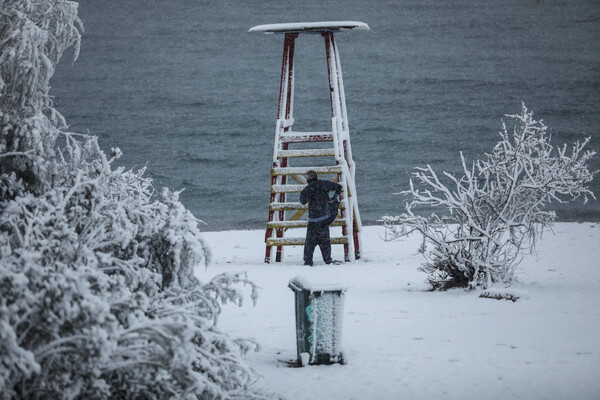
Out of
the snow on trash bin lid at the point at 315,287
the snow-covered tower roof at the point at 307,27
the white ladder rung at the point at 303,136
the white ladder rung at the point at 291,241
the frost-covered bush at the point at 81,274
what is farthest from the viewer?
the white ladder rung at the point at 303,136

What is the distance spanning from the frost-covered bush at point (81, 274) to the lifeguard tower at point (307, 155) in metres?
7.59

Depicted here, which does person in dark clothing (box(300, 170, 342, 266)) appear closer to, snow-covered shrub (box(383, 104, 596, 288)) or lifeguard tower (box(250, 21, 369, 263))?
lifeguard tower (box(250, 21, 369, 263))

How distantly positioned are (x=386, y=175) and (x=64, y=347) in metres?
41.5

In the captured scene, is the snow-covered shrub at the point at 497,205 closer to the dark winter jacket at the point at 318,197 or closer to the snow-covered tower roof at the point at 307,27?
the dark winter jacket at the point at 318,197

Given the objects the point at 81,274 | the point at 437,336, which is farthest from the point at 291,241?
the point at 81,274

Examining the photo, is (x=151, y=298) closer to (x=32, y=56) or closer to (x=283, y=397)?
(x=283, y=397)

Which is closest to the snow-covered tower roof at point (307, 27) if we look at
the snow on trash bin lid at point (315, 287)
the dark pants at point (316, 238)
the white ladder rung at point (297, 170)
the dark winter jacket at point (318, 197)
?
the white ladder rung at point (297, 170)

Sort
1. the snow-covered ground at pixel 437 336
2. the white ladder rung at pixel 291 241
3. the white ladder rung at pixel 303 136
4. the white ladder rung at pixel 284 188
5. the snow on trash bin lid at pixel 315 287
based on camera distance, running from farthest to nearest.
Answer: the white ladder rung at pixel 303 136
the white ladder rung at pixel 284 188
the white ladder rung at pixel 291 241
the snow on trash bin lid at pixel 315 287
the snow-covered ground at pixel 437 336

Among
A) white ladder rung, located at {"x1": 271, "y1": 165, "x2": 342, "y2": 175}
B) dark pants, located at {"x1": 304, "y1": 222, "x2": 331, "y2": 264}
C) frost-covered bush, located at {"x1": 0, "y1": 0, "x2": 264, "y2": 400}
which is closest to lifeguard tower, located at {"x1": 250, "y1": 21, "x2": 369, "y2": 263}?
white ladder rung, located at {"x1": 271, "y1": 165, "x2": 342, "y2": 175}

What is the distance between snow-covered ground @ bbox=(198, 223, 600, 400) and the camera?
743 cm

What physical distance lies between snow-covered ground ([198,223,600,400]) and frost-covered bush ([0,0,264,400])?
4.05ft

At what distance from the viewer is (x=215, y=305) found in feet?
22.8

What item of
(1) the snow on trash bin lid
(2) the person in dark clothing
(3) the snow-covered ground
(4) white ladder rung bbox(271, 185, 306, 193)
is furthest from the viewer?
(4) white ladder rung bbox(271, 185, 306, 193)

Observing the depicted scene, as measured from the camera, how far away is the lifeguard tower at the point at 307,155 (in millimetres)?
15398
